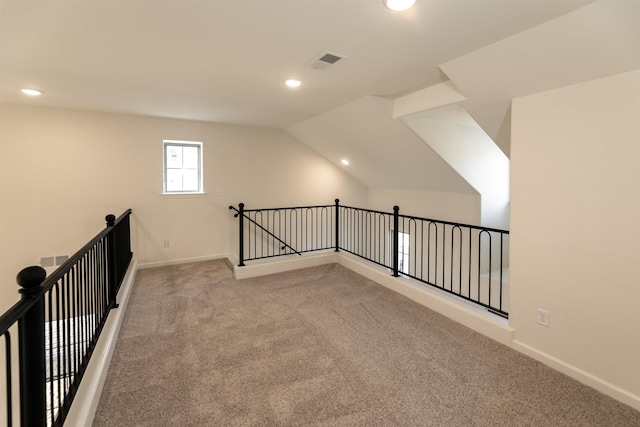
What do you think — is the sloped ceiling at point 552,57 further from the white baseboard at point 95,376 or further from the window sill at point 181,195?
the window sill at point 181,195

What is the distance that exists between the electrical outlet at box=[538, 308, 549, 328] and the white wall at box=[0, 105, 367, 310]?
4451mm

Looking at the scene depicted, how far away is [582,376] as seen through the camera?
217cm

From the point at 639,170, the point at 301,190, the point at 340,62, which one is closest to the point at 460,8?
the point at 340,62

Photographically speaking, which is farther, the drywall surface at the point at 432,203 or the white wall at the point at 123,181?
the drywall surface at the point at 432,203

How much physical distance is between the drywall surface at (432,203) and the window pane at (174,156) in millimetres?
4006

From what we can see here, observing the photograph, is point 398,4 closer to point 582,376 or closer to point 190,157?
point 582,376

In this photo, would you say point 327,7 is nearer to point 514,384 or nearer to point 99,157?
point 514,384

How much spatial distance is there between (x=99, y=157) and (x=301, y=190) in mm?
3324

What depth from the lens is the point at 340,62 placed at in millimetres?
2697

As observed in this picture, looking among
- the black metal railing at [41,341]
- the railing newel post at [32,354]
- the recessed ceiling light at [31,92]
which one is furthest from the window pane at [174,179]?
the railing newel post at [32,354]

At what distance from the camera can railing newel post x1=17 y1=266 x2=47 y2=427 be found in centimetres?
124

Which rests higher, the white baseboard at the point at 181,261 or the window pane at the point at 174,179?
the window pane at the point at 174,179

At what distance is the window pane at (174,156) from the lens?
5121 mm

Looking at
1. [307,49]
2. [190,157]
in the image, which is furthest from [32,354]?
[190,157]
